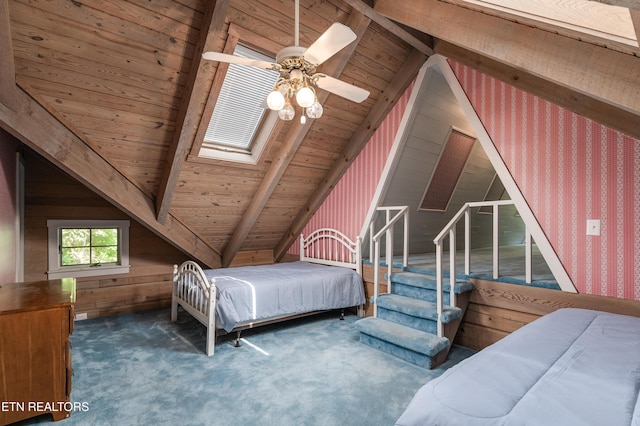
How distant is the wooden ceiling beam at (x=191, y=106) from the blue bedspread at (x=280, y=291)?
105cm

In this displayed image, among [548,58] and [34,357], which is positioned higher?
[548,58]

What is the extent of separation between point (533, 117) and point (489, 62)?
0.61 meters

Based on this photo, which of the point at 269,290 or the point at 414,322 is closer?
the point at 414,322

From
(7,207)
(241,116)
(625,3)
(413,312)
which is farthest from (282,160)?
(625,3)

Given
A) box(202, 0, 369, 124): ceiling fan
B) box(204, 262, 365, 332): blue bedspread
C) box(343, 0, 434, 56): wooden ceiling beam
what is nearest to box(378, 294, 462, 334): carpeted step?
box(204, 262, 365, 332): blue bedspread

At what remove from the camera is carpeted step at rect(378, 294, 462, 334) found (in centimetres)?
290

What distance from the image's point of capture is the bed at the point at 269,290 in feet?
10.2

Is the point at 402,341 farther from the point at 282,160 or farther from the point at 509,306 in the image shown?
the point at 282,160

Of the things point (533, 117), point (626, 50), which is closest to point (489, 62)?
point (533, 117)

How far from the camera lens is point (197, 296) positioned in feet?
11.0

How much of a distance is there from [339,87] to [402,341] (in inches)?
81.3

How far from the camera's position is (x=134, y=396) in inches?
89.6

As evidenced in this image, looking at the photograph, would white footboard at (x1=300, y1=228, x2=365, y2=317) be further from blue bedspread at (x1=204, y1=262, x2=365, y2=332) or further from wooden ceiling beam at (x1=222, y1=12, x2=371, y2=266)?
wooden ceiling beam at (x1=222, y1=12, x2=371, y2=266)

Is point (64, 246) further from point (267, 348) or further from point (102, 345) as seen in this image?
point (267, 348)
